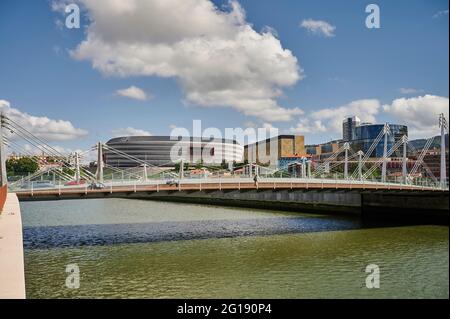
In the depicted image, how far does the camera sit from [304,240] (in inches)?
925

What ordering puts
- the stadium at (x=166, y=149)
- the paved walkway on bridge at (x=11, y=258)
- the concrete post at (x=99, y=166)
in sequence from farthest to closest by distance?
the stadium at (x=166, y=149) < the concrete post at (x=99, y=166) < the paved walkway on bridge at (x=11, y=258)

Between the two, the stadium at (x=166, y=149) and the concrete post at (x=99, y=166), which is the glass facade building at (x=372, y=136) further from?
the concrete post at (x=99, y=166)

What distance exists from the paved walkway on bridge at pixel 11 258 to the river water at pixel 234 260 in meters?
1.89

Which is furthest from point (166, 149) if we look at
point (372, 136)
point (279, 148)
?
point (372, 136)

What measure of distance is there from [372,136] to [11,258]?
351 feet

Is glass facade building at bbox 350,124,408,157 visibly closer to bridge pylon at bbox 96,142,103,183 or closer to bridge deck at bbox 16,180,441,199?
bridge deck at bbox 16,180,441,199

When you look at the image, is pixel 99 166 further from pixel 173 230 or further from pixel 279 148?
pixel 279 148

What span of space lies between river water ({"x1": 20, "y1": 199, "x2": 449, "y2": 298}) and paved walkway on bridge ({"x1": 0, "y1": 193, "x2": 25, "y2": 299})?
1.89 meters

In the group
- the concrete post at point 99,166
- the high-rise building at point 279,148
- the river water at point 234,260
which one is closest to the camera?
the river water at point 234,260

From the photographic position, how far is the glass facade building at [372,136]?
102438 mm

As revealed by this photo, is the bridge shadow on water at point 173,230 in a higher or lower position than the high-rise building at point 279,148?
lower

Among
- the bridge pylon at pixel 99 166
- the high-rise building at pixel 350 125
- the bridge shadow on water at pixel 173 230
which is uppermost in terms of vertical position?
the high-rise building at pixel 350 125

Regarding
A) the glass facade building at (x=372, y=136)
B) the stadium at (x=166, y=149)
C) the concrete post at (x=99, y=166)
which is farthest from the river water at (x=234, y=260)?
the stadium at (x=166, y=149)

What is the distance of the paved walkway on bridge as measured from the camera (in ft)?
25.7
